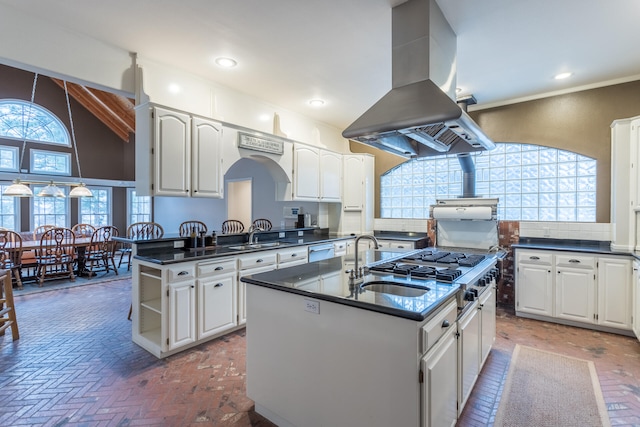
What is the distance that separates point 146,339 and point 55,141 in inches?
296

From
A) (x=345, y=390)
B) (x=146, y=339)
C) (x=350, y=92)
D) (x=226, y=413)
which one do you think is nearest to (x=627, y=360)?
(x=345, y=390)

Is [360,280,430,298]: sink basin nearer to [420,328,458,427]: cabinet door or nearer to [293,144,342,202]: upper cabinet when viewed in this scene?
[420,328,458,427]: cabinet door

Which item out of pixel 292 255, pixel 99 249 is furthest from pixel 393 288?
pixel 99 249

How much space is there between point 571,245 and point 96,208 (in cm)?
1033

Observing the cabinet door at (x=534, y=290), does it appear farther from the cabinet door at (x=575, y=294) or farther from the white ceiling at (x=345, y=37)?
the white ceiling at (x=345, y=37)

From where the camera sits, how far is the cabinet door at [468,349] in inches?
73.6

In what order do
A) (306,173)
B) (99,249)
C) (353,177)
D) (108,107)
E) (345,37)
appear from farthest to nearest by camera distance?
(108,107) < (99,249) < (353,177) < (306,173) < (345,37)

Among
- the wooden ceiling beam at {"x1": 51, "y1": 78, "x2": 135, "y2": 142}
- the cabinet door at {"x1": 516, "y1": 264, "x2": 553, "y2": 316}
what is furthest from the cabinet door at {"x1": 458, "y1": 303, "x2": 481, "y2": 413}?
the wooden ceiling beam at {"x1": 51, "y1": 78, "x2": 135, "y2": 142}

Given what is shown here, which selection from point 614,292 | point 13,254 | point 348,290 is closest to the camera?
point 348,290

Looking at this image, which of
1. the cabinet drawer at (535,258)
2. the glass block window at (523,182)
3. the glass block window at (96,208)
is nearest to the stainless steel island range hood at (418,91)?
the cabinet drawer at (535,258)

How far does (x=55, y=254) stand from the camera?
5.48 metres

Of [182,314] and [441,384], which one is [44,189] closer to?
[182,314]

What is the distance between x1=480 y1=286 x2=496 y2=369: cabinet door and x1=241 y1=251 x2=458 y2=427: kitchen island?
2.34 ft

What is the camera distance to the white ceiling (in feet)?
7.43
